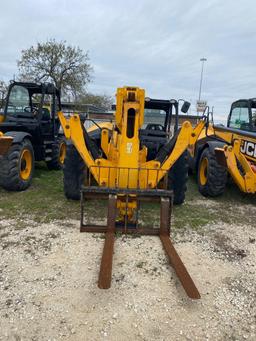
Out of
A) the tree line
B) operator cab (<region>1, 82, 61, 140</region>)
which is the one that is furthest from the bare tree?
operator cab (<region>1, 82, 61, 140</region>)

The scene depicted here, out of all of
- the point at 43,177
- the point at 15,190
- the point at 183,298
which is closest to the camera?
the point at 183,298

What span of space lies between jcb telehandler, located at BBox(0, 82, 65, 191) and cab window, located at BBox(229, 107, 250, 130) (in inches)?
185

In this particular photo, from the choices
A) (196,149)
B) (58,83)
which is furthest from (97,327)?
(58,83)

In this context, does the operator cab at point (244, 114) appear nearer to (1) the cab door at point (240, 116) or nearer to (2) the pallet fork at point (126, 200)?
(1) the cab door at point (240, 116)

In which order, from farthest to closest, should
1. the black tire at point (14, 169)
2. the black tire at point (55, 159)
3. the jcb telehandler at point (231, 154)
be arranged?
the black tire at point (55, 159) < the black tire at point (14, 169) < the jcb telehandler at point (231, 154)

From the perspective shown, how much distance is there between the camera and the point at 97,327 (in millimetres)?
2449

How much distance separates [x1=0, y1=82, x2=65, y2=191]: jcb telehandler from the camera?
5723mm

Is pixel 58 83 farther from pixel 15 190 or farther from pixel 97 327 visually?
pixel 97 327

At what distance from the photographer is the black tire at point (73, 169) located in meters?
5.35

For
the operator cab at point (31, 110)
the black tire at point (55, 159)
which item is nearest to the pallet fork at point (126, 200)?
the operator cab at point (31, 110)

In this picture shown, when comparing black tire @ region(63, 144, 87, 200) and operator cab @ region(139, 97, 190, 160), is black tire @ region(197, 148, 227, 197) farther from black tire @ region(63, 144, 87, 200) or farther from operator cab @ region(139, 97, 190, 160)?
black tire @ region(63, 144, 87, 200)

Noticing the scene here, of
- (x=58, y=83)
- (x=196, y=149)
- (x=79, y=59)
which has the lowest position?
(x=196, y=149)

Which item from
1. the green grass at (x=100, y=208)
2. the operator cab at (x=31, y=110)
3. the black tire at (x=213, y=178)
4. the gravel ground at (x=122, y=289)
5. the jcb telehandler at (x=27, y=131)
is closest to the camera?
the gravel ground at (x=122, y=289)

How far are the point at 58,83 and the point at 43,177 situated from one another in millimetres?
21386
